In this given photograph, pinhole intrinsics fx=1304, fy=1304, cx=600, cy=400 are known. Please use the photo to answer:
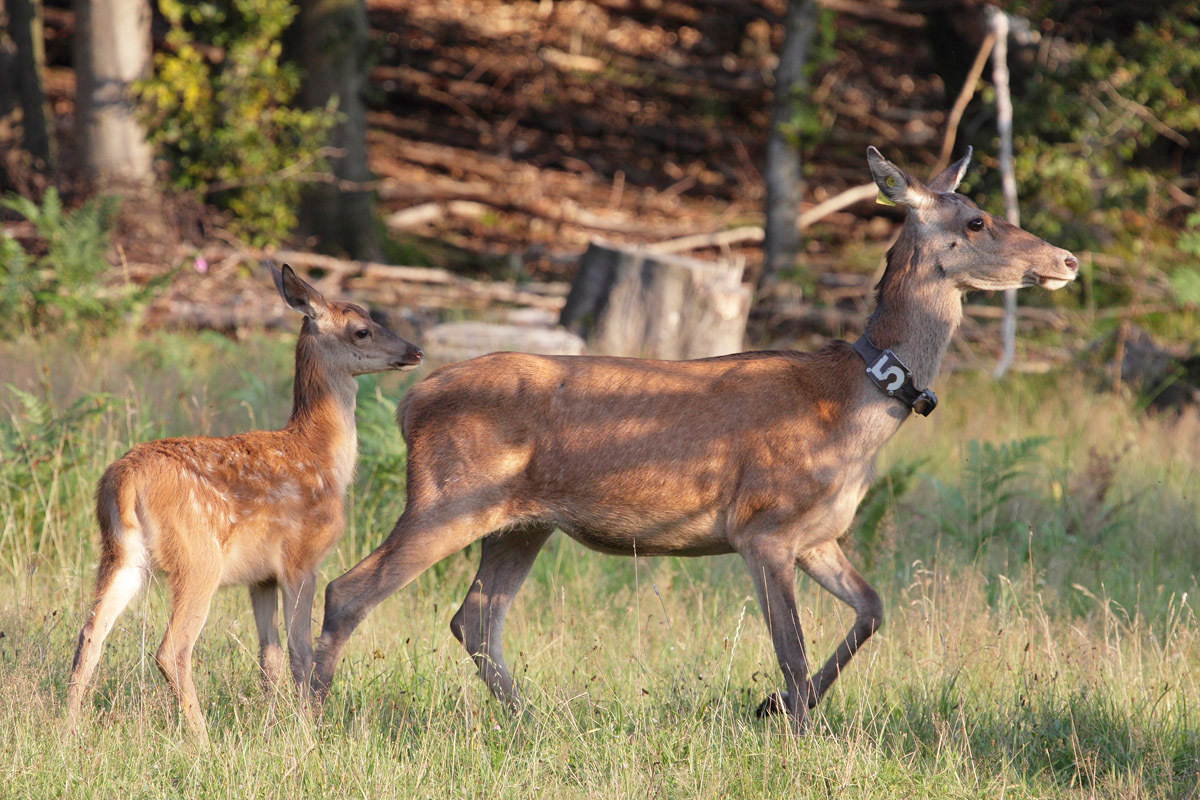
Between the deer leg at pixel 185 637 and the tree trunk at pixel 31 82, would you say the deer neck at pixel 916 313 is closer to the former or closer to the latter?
the deer leg at pixel 185 637

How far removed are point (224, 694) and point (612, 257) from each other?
641cm

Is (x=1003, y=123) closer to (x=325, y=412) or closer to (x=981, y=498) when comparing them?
(x=981, y=498)

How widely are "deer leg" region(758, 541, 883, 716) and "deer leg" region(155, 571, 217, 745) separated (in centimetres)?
201

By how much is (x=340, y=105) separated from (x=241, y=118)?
3.67ft

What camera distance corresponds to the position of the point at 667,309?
1026 cm

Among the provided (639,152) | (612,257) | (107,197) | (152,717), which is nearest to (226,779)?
(152,717)

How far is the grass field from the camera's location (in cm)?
410

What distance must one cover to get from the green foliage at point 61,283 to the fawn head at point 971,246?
6.88 metres

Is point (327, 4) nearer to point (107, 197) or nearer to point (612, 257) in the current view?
point (107, 197)

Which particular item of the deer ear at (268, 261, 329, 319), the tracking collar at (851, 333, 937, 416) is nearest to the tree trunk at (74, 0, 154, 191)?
the deer ear at (268, 261, 329, 319)

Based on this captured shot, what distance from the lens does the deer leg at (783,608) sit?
468 centimetres

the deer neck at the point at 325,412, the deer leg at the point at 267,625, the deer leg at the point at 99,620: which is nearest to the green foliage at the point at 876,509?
the deer neck at the point at 325,412

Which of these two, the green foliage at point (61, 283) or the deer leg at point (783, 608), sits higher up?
the deer leg at point (783, 608)

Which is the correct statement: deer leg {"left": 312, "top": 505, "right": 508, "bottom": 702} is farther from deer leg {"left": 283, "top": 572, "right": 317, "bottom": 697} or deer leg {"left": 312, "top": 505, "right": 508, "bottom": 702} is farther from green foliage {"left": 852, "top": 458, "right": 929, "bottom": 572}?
green foliage {"left": 852, "top": 458, "right": 929, "bottom": 572}
